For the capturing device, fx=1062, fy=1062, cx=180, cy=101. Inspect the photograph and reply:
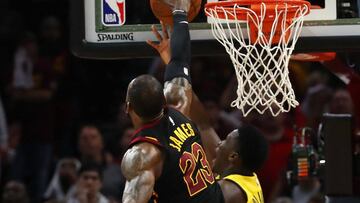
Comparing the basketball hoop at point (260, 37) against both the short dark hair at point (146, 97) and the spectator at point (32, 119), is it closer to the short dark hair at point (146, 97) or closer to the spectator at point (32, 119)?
the short dark hair at point (146, 97)

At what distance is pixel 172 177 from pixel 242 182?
84 centimetres

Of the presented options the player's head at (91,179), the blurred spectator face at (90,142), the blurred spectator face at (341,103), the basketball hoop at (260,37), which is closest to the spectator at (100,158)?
the blurred spectator face at (90,142)

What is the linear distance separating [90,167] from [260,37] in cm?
317

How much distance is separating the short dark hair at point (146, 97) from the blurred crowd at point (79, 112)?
3134 mm

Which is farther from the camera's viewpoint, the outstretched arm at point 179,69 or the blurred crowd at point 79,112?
the blurred crowd at point 79,112

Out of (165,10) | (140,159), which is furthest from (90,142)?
(140,159)

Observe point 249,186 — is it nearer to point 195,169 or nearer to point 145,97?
point 195,169

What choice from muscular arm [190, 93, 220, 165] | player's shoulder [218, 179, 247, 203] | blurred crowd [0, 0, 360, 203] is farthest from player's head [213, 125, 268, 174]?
blurred crowd [0, 0, 360, 203]

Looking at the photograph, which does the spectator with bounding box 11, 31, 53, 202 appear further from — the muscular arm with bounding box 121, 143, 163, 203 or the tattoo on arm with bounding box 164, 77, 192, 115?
the muscular arm with bounding box 121, 143, 163, 203

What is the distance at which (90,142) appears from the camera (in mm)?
9438

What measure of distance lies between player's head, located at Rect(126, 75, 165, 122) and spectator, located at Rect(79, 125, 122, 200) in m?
3.79

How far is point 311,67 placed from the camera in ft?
34.7

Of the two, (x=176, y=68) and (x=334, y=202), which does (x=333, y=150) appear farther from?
(x=176, y=68)

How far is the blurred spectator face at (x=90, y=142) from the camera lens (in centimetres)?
937
